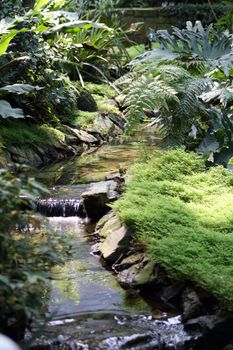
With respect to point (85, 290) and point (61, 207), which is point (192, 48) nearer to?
point (61, 207)

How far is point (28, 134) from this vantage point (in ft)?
26.6

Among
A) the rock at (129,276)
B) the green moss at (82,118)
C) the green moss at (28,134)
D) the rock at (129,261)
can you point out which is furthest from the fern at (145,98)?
the green moss at (82,118)

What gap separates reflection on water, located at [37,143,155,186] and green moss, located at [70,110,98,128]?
25.0 inches

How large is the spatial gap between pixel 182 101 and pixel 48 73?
301cm

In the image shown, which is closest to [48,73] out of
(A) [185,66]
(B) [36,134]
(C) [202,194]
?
(B) [36,134]

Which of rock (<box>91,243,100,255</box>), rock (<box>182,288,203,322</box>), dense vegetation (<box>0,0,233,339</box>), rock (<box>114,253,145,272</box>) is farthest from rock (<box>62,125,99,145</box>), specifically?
rock (<box>182,288,203,322</box>)

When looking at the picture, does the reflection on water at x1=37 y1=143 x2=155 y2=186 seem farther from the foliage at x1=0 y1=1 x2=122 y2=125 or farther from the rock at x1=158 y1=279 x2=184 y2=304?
the rock at x1=158 y1=279 x2=184 y2=304

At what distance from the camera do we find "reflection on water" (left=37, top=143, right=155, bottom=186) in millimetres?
7120

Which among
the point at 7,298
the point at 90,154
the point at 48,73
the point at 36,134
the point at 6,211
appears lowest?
the point at 90,154

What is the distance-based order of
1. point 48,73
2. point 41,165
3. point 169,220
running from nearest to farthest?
point 169,220 < point 41,165 < point 48,73

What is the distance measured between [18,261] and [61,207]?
3.26 metres

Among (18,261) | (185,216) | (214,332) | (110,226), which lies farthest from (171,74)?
(18,261)

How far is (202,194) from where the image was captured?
16.5 feet

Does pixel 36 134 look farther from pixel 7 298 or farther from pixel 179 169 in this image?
pixel 7 298
